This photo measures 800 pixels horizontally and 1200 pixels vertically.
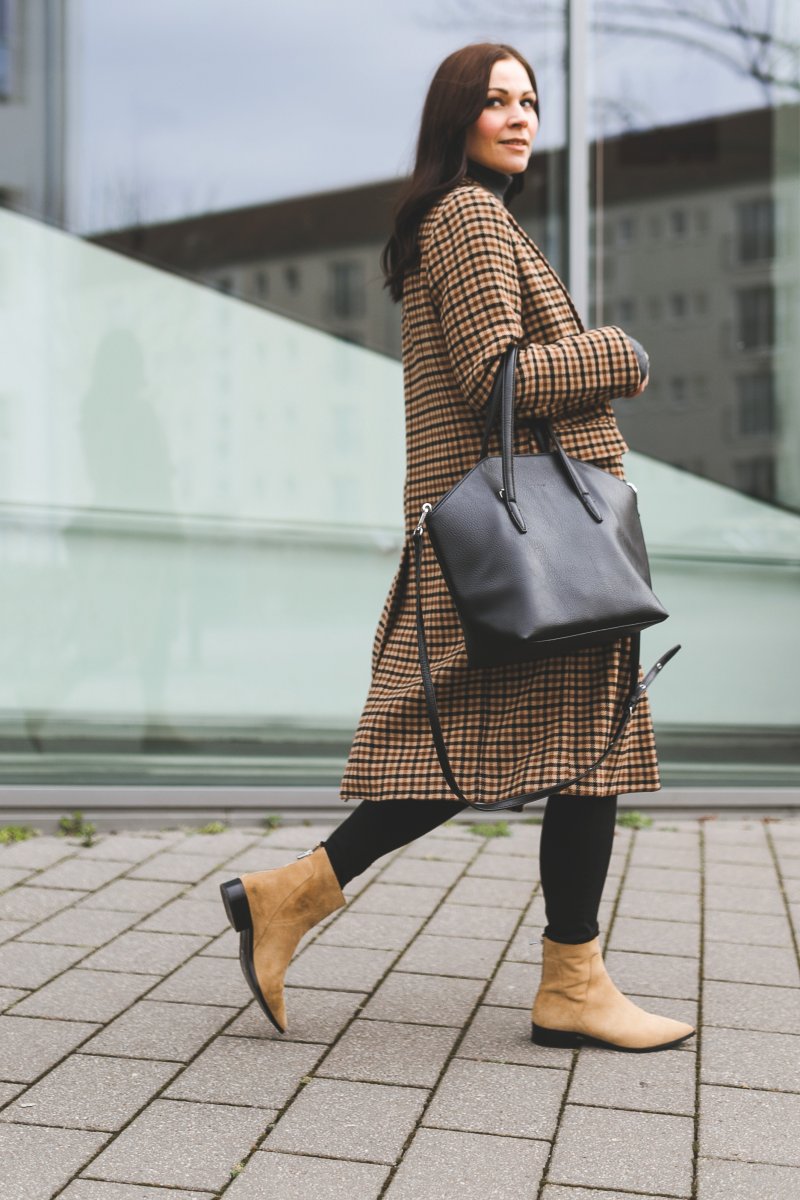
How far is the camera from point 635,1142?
2316 mm

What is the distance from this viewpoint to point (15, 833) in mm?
4566

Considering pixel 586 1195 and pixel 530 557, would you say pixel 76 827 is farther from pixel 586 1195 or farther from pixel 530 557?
pixel 586 1195

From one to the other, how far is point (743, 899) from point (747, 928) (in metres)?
0.28

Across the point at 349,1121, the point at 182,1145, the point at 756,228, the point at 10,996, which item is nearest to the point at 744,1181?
the point at 349,1121

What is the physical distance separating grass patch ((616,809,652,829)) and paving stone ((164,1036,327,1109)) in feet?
7.30

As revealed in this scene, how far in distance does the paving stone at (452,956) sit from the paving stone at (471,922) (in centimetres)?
4

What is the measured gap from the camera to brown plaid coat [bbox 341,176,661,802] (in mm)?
2508

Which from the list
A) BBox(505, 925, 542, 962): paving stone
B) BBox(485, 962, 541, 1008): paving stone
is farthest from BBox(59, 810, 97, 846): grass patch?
BBox(485, 962, 541, 1008): paving stone

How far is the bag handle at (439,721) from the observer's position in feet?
8.21

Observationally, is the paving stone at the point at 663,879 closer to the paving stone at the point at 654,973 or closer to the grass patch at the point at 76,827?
the paving stone at the point at 654,973

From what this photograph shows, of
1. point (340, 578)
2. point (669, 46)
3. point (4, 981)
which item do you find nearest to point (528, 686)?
point (4, 981)

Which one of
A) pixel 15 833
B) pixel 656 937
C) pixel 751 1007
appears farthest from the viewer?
pixel 15 833

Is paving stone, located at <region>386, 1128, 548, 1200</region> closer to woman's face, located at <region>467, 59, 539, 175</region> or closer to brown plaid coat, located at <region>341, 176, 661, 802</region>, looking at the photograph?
brown plaid coat, located at <region>341, 176, 661, 802</region>

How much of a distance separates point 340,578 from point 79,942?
1996 mm
